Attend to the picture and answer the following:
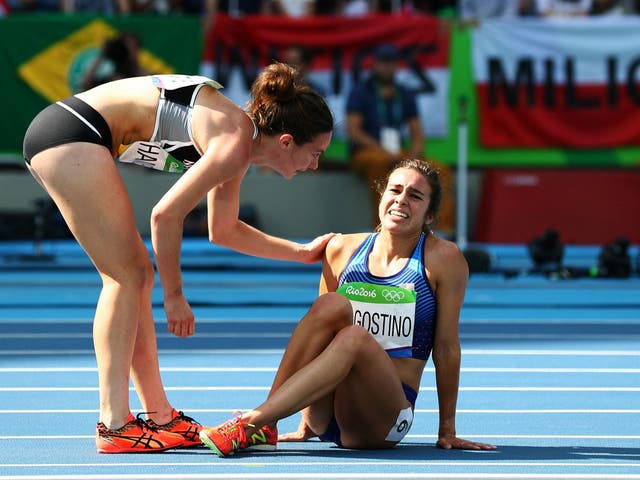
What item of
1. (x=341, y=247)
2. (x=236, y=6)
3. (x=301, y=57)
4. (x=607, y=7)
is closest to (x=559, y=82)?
(x=607, y=7)

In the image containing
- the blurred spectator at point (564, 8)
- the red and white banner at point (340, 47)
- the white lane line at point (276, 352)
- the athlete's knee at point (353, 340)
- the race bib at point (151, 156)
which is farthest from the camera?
the blurred spectator at point (564, 8)

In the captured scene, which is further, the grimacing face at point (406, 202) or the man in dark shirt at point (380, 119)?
the man in dark shirt at point (380, 119)

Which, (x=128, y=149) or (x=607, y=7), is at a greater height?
(x=607, y=7)

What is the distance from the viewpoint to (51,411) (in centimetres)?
536

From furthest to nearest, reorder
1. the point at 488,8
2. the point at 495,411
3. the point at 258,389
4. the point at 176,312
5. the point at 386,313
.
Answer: the point at 488,8 < the point at 258,389 < the point at 495,411 < the point at 386,313 < the point at 176,312

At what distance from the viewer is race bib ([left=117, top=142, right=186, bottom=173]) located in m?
4.52

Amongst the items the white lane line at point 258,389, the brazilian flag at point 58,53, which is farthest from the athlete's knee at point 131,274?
the brazilian flag at point 58,53

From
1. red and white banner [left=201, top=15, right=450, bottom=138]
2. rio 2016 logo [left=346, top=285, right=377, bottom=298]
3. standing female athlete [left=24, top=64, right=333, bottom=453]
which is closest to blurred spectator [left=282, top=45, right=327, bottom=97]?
red and white banner [left=201, top=15, right=450, bottom=138]

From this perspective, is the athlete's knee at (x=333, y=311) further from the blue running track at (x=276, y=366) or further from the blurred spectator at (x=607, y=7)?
the blurred spectator at (x=607, y=7)

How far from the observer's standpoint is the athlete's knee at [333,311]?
445 centimetres

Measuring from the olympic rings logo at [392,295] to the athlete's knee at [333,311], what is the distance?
0.77 feet

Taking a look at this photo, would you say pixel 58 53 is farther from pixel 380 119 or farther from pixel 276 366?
pixel 276 366

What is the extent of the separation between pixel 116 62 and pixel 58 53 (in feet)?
3.34

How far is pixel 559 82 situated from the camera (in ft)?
44.3
